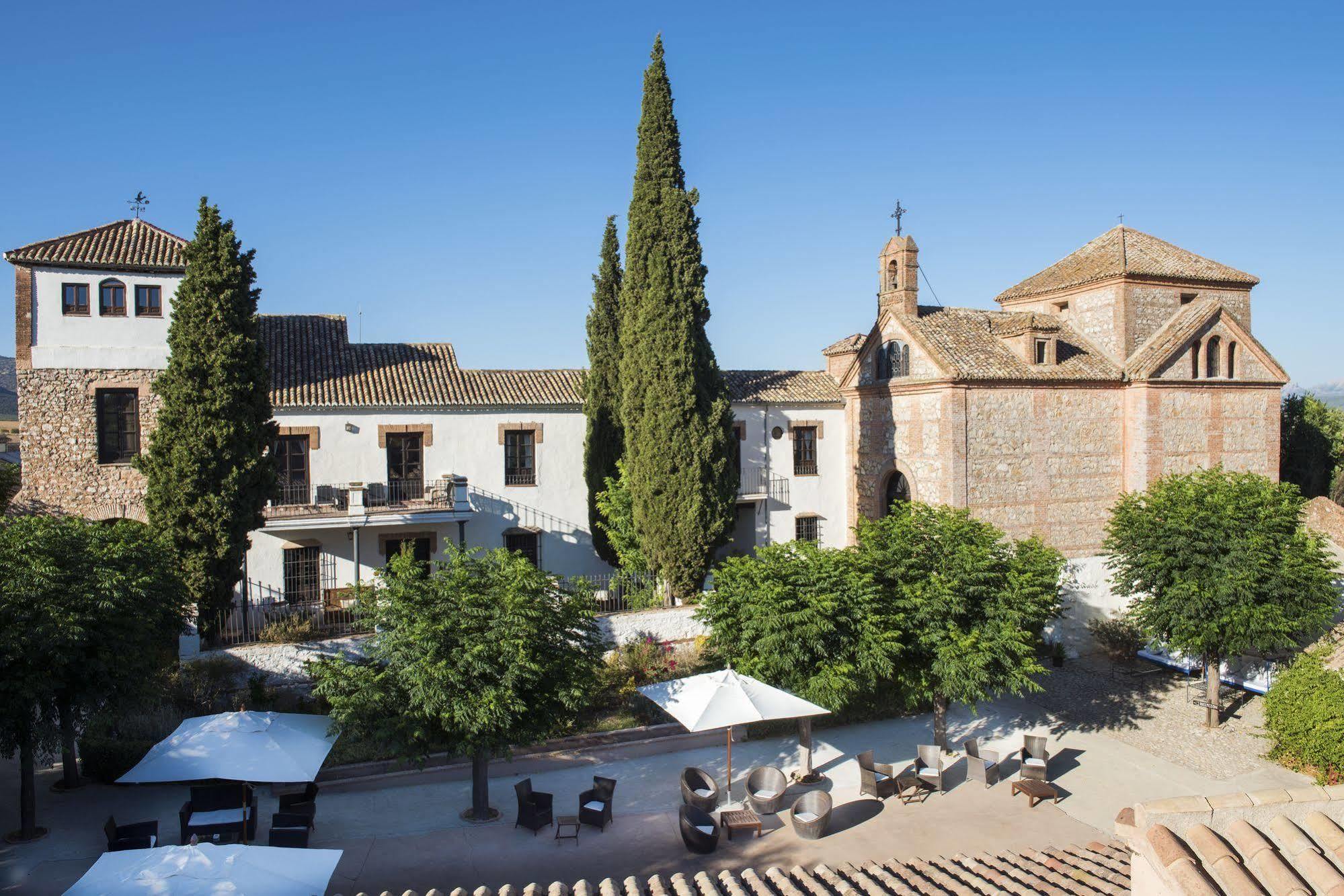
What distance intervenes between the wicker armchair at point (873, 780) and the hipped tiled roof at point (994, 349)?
11.9 m

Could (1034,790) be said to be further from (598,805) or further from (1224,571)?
(1224,571)

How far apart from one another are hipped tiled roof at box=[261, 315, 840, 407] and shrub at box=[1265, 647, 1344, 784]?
46.6 feet

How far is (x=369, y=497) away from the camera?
71.9 ft

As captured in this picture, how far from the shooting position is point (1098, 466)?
24609 millimetres

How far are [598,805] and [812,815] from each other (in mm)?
3030

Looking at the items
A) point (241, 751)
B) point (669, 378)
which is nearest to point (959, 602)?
point (669, 378)

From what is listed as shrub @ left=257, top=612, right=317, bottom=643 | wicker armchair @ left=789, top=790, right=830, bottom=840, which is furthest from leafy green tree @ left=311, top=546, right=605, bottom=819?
shrub @ left=257, top=612, right=317, bottom=643

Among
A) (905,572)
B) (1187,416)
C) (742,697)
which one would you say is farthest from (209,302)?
(1187,416)

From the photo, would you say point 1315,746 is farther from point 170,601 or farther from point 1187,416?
point 170,601

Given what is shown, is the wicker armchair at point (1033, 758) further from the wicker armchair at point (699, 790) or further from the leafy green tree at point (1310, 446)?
the leafy green tree at point (1310, 446)

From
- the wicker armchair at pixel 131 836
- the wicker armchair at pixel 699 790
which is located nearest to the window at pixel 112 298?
the wicker armchair at pixel 131 836

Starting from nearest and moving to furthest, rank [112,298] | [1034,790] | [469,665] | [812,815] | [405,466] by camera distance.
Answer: [469,665] → [812,815] → [1034,790] → [112,298] → [405,466]

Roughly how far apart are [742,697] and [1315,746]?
9.70 meters

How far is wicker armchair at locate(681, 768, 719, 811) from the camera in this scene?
42.0ft
